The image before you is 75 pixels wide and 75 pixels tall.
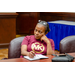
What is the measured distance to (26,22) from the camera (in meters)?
7.81

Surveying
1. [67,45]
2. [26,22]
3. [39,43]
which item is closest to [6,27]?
[26,22]

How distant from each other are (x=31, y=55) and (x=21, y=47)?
1.40ft

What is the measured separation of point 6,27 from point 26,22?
7.53 feet

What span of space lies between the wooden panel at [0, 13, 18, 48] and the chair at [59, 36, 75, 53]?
123 inches

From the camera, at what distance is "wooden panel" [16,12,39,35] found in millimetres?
7725

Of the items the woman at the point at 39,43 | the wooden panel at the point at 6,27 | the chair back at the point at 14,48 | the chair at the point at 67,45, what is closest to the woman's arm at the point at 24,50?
the woman at the point at 39,43

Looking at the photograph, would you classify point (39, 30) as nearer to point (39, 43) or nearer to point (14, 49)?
point (39, 43)

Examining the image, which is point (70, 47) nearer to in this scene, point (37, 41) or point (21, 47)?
point (37, 41)

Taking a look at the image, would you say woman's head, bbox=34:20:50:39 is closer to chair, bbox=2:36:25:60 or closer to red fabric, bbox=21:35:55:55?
red fabric, bbox=21:35:55:55

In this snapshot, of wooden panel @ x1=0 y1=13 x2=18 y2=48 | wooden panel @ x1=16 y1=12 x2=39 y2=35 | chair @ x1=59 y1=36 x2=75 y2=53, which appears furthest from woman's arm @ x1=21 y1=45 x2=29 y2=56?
wooden panel @ x1=16 y1=12 x2=39 y2=35

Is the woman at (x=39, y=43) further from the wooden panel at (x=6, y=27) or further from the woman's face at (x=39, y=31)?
the wooden panel at (x=6, y=27)

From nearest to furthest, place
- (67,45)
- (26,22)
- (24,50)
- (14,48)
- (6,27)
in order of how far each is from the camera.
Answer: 1. (24,50)
2. (14,48)
3. (67,45)
4. (6,27)
5. (26,22)

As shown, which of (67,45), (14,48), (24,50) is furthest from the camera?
(67,45)

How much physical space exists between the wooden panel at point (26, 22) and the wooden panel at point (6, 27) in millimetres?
2199
